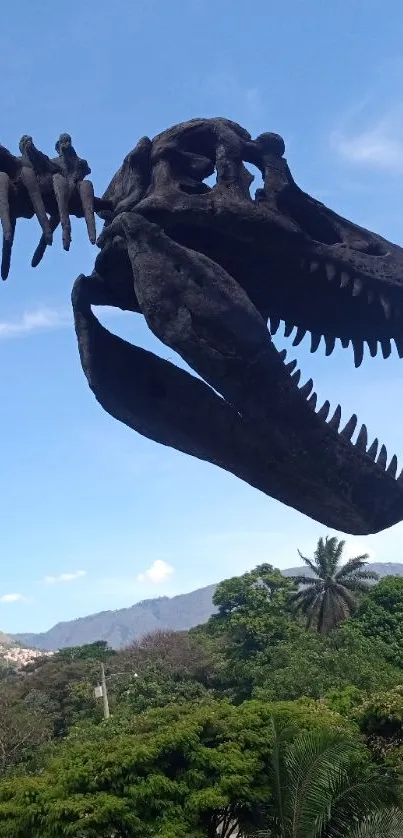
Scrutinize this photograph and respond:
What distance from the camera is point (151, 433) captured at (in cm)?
407

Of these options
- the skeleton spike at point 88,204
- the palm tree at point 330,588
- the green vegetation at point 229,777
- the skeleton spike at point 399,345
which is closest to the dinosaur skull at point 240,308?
the skeleton spike at point 399,345

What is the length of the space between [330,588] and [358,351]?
35.4m

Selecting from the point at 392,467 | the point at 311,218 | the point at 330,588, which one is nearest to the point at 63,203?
the point at 311,218

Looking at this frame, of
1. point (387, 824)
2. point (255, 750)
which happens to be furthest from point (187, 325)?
point (255, 750)

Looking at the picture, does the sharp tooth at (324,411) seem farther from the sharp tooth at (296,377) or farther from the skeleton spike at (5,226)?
the skeleton spike at (5,226)

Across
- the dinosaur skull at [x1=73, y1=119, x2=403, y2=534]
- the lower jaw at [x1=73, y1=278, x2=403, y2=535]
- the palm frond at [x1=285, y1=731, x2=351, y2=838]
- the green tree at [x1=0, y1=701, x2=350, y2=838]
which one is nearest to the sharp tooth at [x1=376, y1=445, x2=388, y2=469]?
the dinosaur skull at [x1=73, y1=119, x2=403, y2=534]

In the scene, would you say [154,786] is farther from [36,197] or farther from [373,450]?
[36,197]

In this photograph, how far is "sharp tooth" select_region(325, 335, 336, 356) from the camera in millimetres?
3885

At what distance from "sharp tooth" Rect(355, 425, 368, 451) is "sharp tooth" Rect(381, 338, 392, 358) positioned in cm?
42

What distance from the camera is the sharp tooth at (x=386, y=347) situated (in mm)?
3719

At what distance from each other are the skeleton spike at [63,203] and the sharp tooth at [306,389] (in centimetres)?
134

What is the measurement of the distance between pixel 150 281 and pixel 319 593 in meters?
36.7

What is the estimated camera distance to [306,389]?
346 cm

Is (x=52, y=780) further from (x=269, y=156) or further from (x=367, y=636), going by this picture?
(x=367, y=636)
